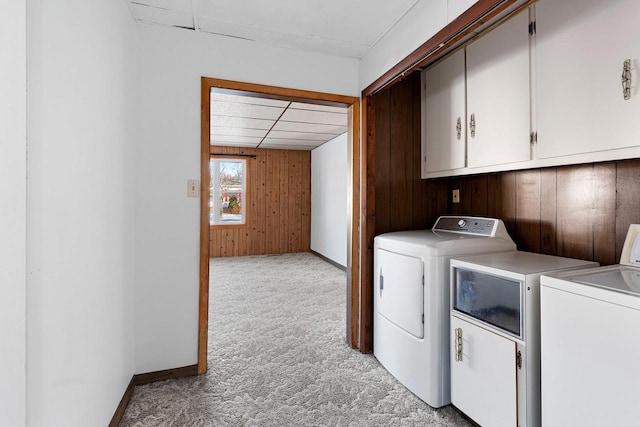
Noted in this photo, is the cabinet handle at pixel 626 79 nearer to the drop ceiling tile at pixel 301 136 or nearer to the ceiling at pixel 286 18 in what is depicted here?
the ceiling at pixel 286 18

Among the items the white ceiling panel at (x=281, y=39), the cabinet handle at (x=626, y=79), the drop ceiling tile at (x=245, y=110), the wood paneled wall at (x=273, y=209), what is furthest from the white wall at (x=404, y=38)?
the wood paneled wall at (x=273, y=209)

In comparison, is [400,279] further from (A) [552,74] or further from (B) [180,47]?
(B) [180,47]

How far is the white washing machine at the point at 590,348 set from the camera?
1.06m

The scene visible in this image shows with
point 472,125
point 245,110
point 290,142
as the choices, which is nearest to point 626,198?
point 472,125

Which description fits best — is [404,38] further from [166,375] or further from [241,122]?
[241,122]

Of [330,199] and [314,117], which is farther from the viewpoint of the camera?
[330,199]

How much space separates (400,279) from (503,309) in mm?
671

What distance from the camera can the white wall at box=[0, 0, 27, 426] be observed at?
80 cm

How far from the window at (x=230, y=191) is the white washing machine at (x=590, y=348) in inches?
245

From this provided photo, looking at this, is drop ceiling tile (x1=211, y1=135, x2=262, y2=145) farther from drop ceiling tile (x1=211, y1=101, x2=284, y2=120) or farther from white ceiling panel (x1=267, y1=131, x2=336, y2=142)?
drop ceiling tile (x1=211, y1=101, x2=284, y2=120)

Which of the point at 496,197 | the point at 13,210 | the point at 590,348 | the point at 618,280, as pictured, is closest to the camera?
the point at 13,210

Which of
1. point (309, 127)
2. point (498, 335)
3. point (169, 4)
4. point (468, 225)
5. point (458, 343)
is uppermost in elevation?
→ point (309, 127)

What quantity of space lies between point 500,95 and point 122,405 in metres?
2.83

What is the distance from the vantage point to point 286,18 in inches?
81.0
